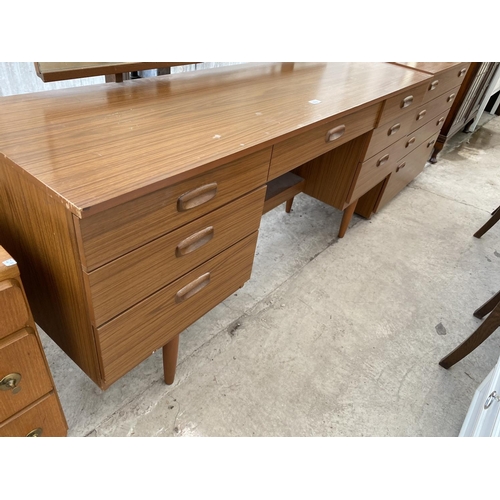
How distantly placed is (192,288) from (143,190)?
0.38 metres

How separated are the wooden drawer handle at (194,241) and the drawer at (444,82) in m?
1.48

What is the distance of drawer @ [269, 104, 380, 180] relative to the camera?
106 cm

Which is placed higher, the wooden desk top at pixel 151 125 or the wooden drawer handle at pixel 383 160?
the wooden desk top at pixel 151 125

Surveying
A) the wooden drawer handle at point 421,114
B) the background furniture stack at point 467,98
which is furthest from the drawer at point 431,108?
the background furniture stack at point 467,98

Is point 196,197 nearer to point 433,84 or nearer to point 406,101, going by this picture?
point 406,101

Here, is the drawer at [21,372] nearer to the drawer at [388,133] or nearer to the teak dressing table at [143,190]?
Answer: the teak dressing table at [143,190]

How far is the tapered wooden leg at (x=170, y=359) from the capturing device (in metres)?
1.14

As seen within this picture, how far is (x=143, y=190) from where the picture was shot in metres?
0.69

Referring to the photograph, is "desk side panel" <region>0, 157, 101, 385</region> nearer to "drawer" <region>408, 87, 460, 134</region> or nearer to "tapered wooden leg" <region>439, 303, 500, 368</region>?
"tapered wooden leg" <region>439, 303, 500, 368</region>

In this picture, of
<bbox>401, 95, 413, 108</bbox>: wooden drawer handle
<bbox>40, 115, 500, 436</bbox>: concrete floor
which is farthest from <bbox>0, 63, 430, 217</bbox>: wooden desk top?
<bbox>40, 115, 500, 436</bbox>: concrete floor

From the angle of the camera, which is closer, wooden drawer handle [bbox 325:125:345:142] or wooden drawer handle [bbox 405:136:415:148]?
wooden drawer handle [bbox 325:125:345:142]

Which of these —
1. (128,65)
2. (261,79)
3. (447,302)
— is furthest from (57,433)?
(447,302)

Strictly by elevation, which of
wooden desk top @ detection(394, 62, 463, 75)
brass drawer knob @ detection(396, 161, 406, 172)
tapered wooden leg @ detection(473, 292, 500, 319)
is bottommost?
tapered wooden leg @ detection(473, 292, 500, 319)

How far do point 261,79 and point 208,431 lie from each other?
45.5 inches
